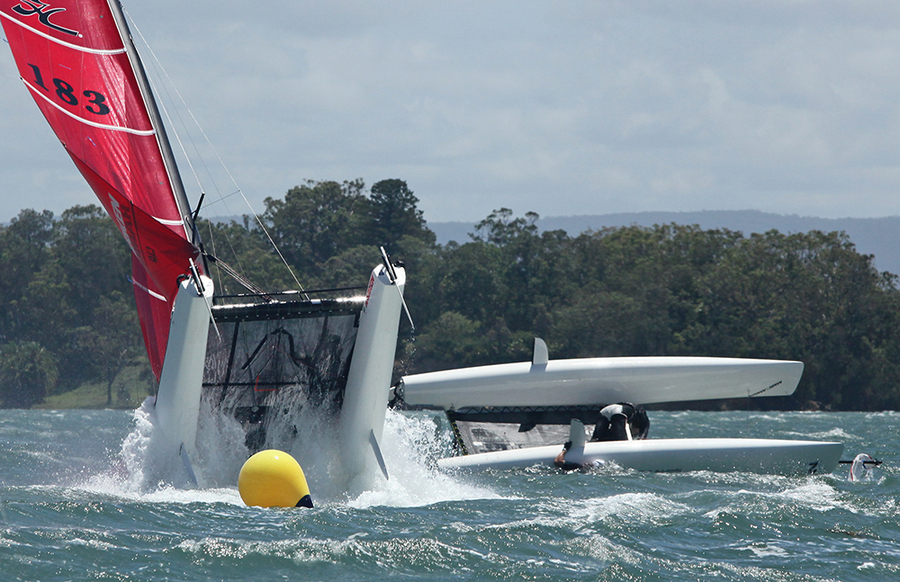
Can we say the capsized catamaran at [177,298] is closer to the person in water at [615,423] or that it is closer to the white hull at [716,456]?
the white hull at [716,456]

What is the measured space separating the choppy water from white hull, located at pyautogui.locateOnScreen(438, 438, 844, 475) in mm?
1245

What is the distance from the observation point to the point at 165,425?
9000mm

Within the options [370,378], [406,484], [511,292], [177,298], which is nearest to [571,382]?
[406,484]

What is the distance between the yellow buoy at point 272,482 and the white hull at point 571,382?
5802mm

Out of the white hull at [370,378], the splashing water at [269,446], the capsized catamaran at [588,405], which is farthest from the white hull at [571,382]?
the white hull at [370,378]

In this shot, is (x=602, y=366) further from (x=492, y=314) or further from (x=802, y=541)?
(x=492, y=314)

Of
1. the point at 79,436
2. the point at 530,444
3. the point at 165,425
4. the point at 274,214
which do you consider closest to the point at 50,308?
the point at 274,214

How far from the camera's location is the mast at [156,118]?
11.9 meters

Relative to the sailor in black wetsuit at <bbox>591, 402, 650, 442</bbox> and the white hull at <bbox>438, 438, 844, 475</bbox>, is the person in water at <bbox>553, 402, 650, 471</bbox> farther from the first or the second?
the white hull at <bbox>438, 438, 844, 475</bbox>

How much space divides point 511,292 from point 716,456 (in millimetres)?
43576

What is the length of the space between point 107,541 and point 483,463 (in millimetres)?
6640

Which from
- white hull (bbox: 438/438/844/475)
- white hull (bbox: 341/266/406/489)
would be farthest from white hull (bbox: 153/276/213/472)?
white hull (bbox: 438/438/844/475)

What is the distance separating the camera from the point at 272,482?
27.5ft

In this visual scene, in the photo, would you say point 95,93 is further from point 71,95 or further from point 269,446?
point 269,446
